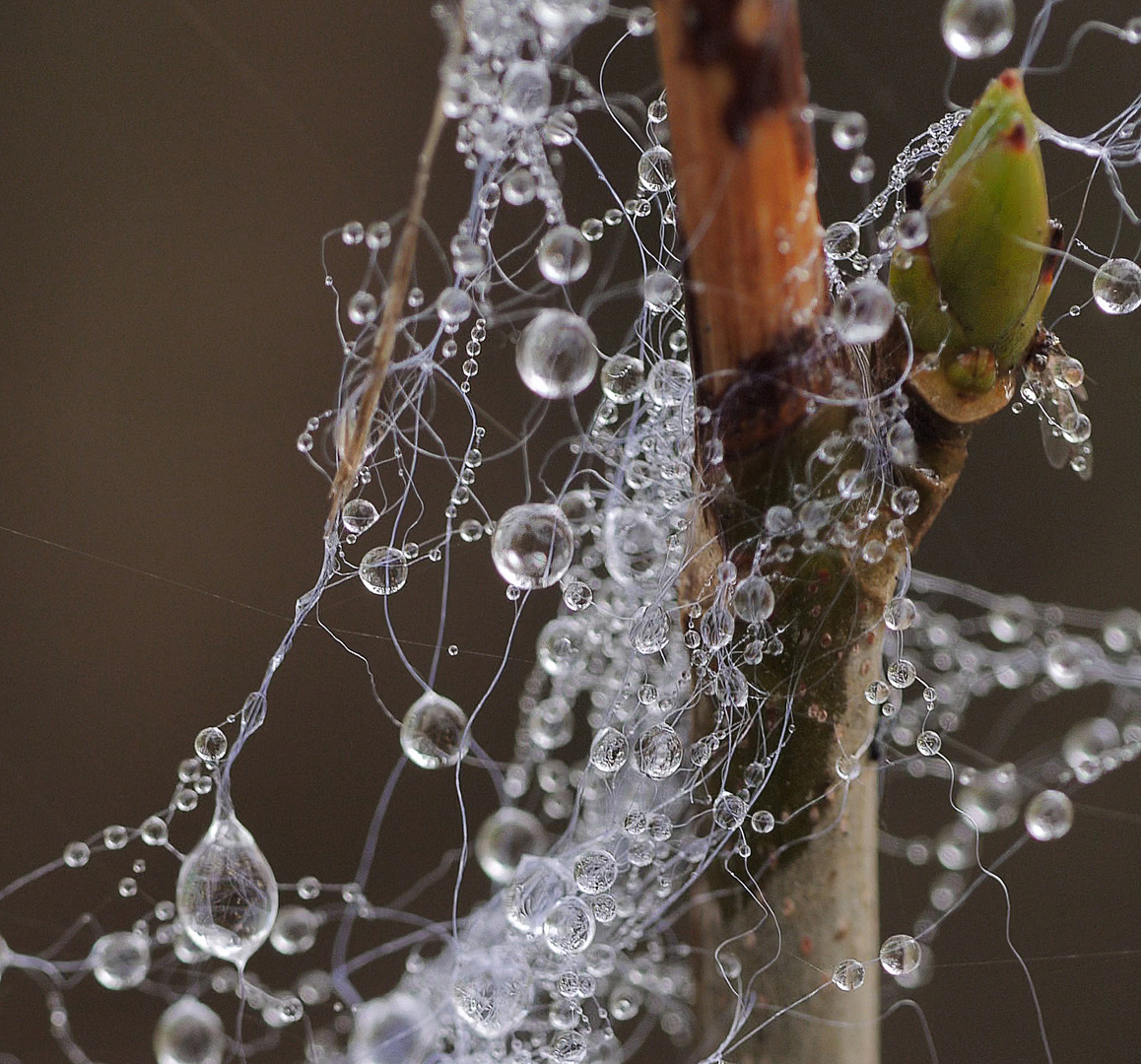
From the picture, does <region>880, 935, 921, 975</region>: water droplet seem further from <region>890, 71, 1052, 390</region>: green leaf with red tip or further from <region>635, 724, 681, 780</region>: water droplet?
<region>890, 71, 1052, 390</region>: green leaf with red tip

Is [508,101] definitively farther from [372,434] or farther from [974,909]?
[974,909]

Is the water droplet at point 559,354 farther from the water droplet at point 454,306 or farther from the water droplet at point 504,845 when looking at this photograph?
the water droplet at point 504,845

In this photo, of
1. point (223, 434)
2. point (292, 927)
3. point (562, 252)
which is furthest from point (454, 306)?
point (223, 434)

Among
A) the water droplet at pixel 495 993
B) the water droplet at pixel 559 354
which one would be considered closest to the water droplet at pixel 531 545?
the water droplet at pixel 559 354

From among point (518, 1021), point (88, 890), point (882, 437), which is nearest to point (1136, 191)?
point (882, 437)

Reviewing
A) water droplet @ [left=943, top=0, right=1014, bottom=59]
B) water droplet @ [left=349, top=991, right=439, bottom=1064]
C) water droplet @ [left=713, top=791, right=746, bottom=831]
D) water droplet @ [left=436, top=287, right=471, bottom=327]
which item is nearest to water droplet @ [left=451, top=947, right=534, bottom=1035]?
water droplet @ [left=349, top=991, right=439, bottom=1064]

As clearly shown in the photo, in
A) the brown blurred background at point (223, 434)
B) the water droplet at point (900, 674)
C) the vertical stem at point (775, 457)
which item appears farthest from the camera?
the brown blurred background at point (223, 434)
